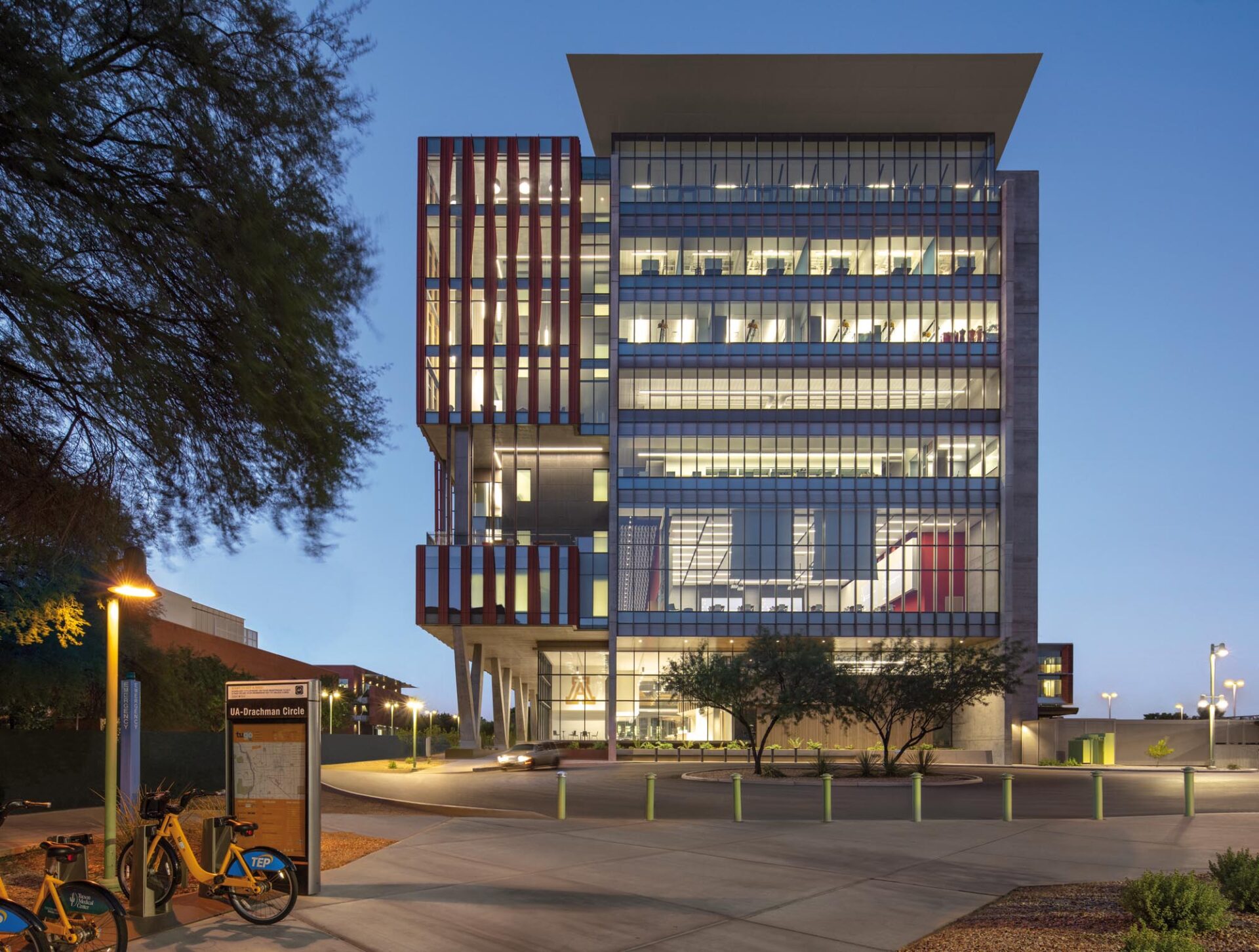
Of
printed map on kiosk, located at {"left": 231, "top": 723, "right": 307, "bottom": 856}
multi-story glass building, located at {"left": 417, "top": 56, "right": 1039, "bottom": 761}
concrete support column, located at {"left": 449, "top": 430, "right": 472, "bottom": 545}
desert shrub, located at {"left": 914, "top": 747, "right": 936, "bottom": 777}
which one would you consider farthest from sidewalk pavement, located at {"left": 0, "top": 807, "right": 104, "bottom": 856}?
concrete support column, located at {"left": 449, "top": 430, "right": 472, "bottom": 545}

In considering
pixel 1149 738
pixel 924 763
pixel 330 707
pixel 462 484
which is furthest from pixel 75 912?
pixel 330 707

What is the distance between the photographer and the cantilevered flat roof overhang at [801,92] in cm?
6612

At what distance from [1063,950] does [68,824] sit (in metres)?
17.0

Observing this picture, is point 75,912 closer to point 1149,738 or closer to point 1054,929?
point 1054,929

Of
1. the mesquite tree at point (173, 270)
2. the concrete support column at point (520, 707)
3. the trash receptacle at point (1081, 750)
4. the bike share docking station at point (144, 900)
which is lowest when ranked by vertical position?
the concrete support column at point (520, 707)

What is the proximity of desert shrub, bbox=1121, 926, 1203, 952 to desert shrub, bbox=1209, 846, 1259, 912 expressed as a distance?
211 centimetres

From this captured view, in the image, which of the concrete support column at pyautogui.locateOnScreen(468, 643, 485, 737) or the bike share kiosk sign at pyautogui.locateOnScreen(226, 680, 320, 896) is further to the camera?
the concrete support column at pyautogui.locateOnScreen(468, 643, 485, 737)

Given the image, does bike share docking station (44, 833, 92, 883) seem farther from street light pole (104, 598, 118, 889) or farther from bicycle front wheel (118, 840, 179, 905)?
street light pole (104, 598, 118, 889)

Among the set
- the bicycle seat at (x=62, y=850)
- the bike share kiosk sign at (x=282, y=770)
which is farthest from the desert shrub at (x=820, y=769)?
the bicycle seat at (x=62, y=850)

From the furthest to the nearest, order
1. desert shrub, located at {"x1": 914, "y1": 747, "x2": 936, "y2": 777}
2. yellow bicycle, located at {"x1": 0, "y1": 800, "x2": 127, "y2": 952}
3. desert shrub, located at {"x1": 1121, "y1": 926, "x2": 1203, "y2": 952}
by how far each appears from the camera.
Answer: desert shrub, located at {"x1": 914, "y1": 747, "x2": 936, "y2": 777} → yellow bicycle, located at {"x1": 0, "y1": 800, "x2": 127, "y2": 952} → desert shrub, located at {"x1": 1121, "y1": 926, "x2": 1203, "y2": 952}

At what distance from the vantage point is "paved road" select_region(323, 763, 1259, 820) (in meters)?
24.0

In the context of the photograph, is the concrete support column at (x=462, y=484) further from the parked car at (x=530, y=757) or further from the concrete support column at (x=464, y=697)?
the parked car at (x=530, y=757)

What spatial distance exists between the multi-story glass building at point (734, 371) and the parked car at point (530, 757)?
49.8ft

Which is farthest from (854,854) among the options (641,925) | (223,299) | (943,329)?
(943,329)
